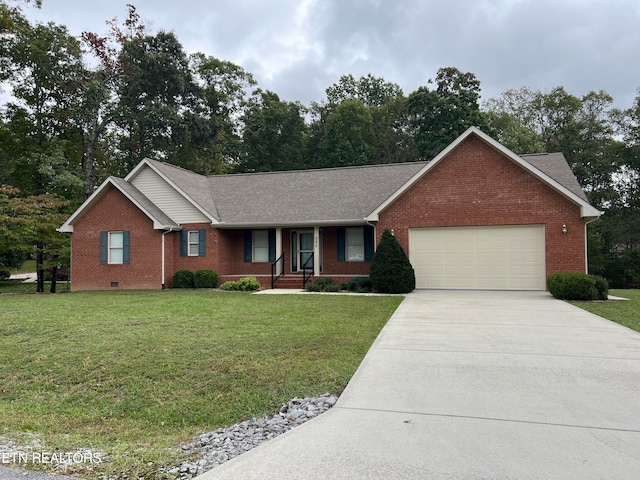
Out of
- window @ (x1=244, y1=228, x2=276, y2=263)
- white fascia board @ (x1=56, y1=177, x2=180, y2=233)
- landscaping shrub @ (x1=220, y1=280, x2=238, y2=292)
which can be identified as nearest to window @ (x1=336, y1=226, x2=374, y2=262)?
window @ (x1=244, y1=228, x2=276, y2=263)

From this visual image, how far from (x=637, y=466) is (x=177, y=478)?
10.9 feet

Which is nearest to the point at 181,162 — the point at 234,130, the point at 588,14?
the point at 234,130

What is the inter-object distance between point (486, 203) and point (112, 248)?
15260 millimetres

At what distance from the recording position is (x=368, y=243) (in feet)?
59.9

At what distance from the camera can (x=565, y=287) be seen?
12.3 meters

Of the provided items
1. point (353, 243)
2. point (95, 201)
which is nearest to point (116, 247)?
point (95, 201)

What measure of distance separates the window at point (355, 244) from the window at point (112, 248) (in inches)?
378

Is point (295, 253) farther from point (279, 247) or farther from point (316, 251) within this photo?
point (316, 251)

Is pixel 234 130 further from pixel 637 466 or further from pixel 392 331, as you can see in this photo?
pixel 637 466

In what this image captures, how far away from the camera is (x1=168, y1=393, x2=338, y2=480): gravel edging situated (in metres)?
3.28

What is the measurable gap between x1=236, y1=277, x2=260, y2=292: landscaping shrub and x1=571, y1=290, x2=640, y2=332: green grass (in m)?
10.7

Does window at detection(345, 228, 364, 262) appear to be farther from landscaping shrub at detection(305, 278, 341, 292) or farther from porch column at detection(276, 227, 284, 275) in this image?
porch column at detection(276, 227, 284, 275)

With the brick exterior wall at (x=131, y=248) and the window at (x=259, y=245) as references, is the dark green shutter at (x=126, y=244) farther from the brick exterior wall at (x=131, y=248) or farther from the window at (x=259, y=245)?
the window at (x=259, y=245)

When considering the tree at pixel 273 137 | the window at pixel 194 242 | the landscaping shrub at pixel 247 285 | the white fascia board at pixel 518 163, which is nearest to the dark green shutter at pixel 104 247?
the window at pixel 194 242
